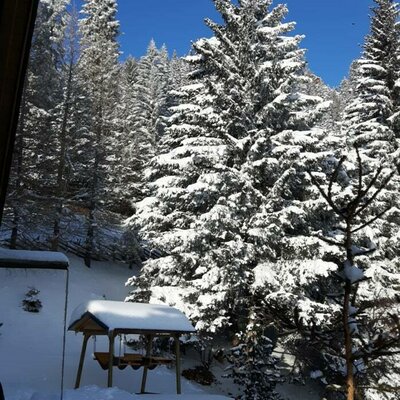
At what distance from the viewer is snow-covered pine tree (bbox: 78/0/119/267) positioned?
25.6 metres

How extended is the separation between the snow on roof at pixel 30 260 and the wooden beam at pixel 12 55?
230cm

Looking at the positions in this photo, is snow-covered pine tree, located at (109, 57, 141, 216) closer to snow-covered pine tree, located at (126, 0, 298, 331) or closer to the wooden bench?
snow-covered pine tree, located at (126, 0, 298, 331)

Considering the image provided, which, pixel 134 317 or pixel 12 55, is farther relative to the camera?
pixel 134 317

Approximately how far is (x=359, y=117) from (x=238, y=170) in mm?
8981

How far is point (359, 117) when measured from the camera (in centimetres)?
2270

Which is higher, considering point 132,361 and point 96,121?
point 96,121

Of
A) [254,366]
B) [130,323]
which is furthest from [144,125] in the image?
[130,323]

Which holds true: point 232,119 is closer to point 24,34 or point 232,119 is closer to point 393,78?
point 393,78

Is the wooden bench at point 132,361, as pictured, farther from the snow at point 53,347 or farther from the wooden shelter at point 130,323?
the snow at point 53,347

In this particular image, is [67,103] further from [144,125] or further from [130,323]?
[130,323]

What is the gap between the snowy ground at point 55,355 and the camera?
1103cm

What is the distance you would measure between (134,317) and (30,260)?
6650 millimetres

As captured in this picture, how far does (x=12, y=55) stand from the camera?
9.11ft

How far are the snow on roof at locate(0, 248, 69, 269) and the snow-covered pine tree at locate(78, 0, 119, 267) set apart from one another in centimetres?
1960
